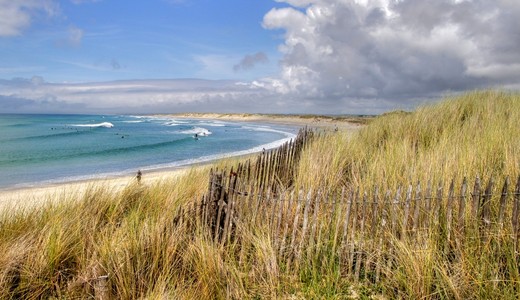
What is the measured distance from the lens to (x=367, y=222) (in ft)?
14.8

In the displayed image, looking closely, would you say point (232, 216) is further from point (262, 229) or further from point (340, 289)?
point (340, 289)

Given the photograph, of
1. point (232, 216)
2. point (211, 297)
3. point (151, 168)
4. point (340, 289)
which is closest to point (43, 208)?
point (232, 216)

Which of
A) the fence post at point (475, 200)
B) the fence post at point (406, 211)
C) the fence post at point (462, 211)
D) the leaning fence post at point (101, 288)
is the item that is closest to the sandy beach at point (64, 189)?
the leaning fence post at point (101, 288)

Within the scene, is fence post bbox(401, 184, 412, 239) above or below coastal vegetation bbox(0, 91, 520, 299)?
above

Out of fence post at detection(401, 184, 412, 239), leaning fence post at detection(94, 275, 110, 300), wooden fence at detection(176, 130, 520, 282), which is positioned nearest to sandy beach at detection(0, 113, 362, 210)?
leaning fence post at detection(94, 275, 110, 300)

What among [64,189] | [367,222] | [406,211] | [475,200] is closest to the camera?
[475,200]

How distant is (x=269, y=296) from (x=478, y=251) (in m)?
2.08

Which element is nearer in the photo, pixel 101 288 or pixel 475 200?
pixel 101 288

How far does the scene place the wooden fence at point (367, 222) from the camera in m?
3.62

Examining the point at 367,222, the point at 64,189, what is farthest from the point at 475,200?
the point at 64,189

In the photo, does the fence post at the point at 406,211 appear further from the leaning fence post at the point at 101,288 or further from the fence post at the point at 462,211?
the leaning fence post at the point at 101,288

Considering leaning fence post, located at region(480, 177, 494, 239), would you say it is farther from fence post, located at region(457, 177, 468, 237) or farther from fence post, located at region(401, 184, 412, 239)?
fence post, located at region(401, 184, 412, 239)

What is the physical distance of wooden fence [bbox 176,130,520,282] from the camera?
3.62 meters

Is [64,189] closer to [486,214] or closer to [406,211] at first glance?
[406,211]
